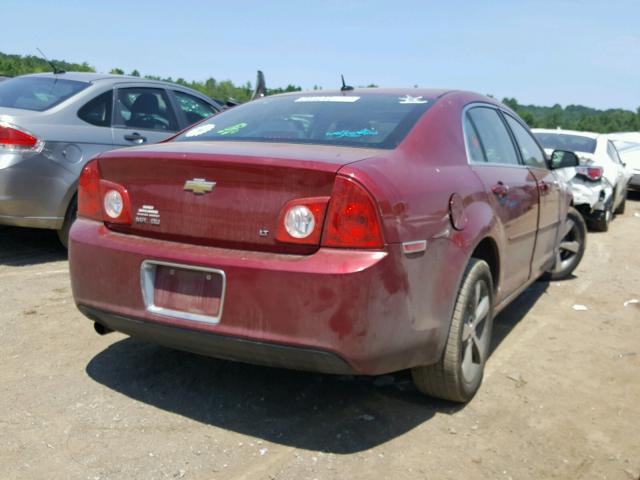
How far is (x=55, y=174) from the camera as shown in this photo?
584 centimetres

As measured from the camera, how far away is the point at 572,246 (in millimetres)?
6625

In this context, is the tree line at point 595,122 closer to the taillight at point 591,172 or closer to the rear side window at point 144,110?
the taillight at point 591,172

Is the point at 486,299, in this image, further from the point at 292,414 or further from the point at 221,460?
the point at 221,460

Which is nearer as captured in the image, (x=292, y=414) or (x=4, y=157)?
(x=292, y=414)

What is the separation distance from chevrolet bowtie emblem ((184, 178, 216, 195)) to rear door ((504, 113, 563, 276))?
8.40ft

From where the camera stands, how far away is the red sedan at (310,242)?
275 centimetres

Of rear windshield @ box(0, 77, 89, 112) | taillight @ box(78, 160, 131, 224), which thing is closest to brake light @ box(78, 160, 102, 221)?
taillight @ box(78, 160, 131, 224)

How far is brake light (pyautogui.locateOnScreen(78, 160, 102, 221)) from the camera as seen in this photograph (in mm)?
3369

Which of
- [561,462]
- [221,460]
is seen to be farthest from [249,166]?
[561,462]

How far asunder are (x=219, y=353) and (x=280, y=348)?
332mm

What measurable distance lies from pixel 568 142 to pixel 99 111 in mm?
7151

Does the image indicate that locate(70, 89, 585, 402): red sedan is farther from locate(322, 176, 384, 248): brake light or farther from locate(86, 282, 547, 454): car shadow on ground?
locate(86, 282, 547, 454): car shadow on ground

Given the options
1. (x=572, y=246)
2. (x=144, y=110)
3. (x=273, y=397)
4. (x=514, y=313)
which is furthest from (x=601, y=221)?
(x=273, y=397)

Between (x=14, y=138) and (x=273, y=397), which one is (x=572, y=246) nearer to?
(x=273, y=397)
